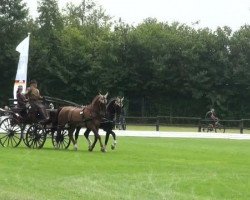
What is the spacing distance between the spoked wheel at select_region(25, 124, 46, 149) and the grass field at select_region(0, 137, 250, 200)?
223 centimetres

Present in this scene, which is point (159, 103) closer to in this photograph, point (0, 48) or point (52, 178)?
point (0, 48)

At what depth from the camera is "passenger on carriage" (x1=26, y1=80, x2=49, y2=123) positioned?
21562 millimetres

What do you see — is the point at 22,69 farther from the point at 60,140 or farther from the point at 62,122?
the point at 62,122

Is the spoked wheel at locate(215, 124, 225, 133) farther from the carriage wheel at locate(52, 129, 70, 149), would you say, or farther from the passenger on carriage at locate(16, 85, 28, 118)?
the passenger on carriage at locate(16, 85, 28, 118)

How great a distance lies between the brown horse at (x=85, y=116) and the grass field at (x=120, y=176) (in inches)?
67.5

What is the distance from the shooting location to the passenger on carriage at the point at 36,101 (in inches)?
849

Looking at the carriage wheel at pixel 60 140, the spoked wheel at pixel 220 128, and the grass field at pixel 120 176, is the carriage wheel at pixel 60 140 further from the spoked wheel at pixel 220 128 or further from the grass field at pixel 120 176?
the spoked wheel at pixel 220 128

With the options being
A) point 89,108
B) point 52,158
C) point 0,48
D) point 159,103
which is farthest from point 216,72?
point 52,158

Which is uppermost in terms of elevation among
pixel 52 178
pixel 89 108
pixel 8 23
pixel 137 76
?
pixel 8 23

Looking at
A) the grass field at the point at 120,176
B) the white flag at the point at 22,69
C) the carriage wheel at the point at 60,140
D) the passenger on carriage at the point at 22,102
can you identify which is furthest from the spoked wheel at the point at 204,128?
the grass field at the point at 120,176

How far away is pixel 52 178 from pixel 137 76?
4096cm

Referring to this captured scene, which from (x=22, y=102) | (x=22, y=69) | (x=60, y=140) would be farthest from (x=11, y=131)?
(x=22, y=69)

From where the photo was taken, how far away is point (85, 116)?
21094mm

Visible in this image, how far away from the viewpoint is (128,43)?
2169 inches
